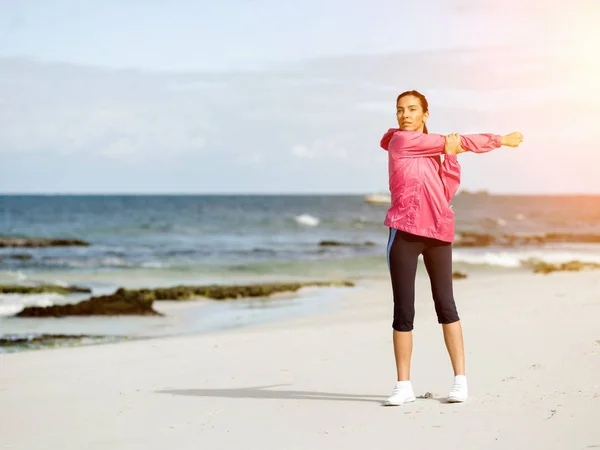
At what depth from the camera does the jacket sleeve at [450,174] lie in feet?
16.5

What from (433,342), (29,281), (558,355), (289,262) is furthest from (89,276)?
(558,355)

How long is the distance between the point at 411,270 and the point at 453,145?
791 millimetres

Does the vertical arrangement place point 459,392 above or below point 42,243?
above

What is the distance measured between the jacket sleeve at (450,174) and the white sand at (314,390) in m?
1.32

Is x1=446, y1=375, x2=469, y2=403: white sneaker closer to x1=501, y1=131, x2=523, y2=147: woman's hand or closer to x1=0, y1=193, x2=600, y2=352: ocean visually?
x1=501, y1=131, x2=523, y2=147: woman's hand

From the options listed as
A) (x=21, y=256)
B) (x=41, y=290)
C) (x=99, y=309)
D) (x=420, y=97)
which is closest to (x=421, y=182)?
(x=420, y=97)

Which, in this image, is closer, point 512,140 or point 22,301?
point 512,140

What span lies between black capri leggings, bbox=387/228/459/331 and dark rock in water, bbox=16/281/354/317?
9501mm

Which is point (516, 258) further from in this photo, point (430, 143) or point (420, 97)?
point (430, 143)

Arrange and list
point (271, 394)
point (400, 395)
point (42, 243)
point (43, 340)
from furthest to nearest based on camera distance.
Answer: point (42, 243), point (43, 340), point (271, 394), point (400, 395)

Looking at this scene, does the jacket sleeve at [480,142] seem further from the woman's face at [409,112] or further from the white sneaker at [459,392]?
the white sneaker at [459,392]

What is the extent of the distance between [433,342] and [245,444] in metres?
3.62

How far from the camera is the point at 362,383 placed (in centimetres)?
612

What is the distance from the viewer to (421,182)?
4.95m
